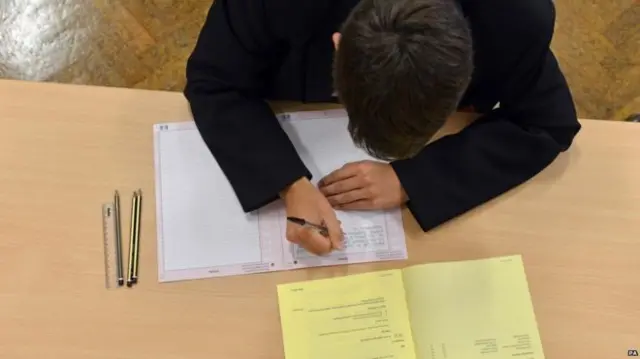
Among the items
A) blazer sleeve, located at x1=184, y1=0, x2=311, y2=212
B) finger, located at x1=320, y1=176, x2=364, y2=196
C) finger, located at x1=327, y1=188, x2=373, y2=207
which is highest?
blazer sleeve, located at x1=184, y1=0, x2=311, y2=212

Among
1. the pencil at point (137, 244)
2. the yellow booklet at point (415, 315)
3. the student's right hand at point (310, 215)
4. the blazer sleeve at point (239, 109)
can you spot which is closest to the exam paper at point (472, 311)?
the yellow booklet at point (415, 315)

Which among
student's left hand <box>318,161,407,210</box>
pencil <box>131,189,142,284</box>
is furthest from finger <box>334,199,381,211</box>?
pencil <box>131,189,142,284</box>

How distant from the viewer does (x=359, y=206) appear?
2.90 feet

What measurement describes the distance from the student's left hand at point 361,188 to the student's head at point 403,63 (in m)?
0.25

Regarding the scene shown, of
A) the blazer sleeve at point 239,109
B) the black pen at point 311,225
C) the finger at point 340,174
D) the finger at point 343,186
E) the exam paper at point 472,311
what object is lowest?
the exam paper at point 472,311

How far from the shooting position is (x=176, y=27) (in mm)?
1545

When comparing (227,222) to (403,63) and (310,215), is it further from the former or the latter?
(403,63)

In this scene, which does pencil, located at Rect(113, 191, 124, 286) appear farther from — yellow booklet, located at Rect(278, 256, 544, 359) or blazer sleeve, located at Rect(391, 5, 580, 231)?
blazer sleeve, located at Rect(391, 5, 580, 231)

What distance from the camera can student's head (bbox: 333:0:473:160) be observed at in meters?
0.59

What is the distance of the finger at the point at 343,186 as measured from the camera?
88 cm

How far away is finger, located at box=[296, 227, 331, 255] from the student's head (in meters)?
0.24

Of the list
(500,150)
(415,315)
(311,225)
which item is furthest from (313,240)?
(500,150)

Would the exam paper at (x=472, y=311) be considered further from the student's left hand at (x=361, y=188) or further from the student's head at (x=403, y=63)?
the student's head at (x=403, y=63)

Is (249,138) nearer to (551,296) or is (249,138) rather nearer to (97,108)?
(97,108)
